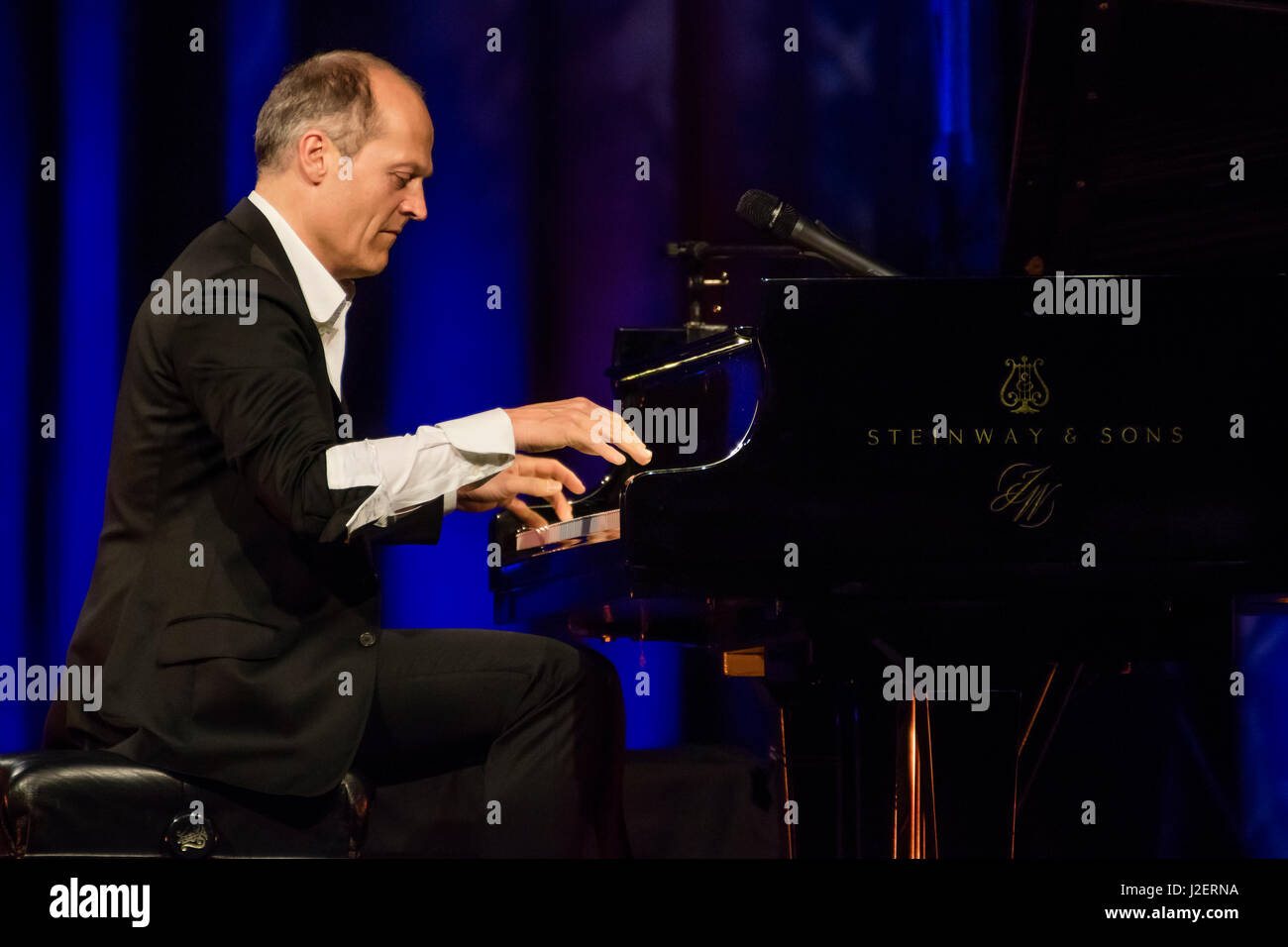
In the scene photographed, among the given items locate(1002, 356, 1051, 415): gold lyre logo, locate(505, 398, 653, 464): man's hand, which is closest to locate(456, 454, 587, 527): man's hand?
locate(505, 398, 653, 464): man's hand

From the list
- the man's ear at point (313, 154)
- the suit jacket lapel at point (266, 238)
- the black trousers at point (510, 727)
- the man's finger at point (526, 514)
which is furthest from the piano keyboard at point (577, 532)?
the man's ear at point (313, 154)

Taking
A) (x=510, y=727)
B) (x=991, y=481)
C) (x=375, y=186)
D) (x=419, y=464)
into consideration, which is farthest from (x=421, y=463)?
(x=991, y=481)

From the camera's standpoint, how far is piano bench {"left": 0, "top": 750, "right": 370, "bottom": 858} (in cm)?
165

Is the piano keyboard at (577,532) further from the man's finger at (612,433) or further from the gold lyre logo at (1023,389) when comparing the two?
the gold lyre logo at (1023,389)

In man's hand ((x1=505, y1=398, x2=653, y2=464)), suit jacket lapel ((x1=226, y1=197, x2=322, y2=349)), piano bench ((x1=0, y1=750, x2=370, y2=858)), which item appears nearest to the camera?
piano bench ((x1=0, y1=750, x2=370, y2=858))

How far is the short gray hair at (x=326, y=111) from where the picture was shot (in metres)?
1.98

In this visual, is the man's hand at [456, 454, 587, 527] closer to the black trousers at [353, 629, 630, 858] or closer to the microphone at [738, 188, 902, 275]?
the black trousers at [353, 629, 630, 858]

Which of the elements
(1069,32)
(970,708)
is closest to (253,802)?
(970,708)

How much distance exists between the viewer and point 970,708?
73.6 inches

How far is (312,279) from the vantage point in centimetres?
196

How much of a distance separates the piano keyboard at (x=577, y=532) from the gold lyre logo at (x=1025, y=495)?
1.83ft

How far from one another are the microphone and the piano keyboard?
59 centimetres

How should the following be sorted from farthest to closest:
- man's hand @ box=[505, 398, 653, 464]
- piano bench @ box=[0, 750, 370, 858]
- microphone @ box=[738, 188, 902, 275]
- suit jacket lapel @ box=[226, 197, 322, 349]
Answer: microphone @ box=[738, 188, 902, 275], suit jacket lapel @ box=[226, 197, 322, 349], man's hand @ box=[505, 398, 653, 464], piano bench @ box=[0, 750, 370, 858]

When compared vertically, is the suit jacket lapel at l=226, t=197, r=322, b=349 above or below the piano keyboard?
above
